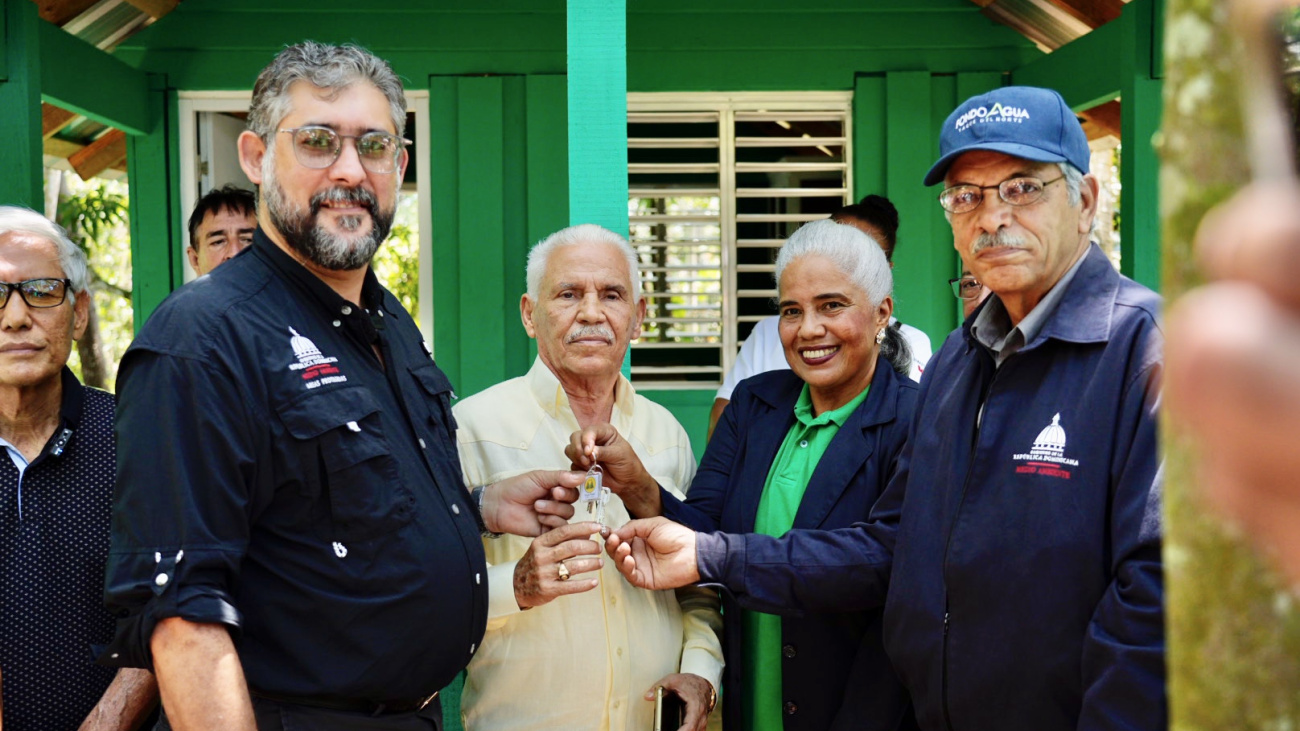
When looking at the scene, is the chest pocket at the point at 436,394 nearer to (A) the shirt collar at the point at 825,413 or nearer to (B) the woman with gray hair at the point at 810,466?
(B) the woman with gray hair at the point at 810,466

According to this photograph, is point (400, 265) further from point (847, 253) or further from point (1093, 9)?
point (847, 253)

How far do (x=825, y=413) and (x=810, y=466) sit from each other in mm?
149

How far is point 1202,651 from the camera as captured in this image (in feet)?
2.07

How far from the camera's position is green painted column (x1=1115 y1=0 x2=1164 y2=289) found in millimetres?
4512

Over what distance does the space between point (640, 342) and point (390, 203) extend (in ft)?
12.3

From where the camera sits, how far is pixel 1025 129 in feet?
6.93

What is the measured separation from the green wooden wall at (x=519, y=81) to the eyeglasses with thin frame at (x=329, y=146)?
337cm

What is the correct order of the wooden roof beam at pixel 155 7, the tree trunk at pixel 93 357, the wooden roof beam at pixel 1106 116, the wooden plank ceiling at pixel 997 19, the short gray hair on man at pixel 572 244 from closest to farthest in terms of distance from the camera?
the short gray hair on man at pixel 572 244 → the wooden plank ceiling at pixel 997 19 → the wooden roof beam at pixel 155 7 → the wooden roof beam at pixel 1106 116 → the tree trunk at pixel 93 357

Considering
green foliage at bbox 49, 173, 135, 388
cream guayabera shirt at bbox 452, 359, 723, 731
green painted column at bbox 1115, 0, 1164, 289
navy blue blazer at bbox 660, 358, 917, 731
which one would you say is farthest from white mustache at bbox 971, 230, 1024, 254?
green foliage at bbox 49, 173, 135, 388

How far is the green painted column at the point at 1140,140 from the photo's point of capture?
14.8 feet

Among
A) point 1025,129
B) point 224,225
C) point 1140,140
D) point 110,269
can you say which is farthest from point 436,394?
point 110,269

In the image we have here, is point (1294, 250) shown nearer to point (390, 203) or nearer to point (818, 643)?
point (390, 203)

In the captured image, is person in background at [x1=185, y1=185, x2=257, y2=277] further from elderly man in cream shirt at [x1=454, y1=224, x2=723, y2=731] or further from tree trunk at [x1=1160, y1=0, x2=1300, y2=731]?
tree trunk at [x1=1160, y1=0, x2=1300, y2=731]

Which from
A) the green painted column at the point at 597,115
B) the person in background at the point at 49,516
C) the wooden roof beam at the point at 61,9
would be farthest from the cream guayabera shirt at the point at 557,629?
the wooden roof beam at the point at 61,9
